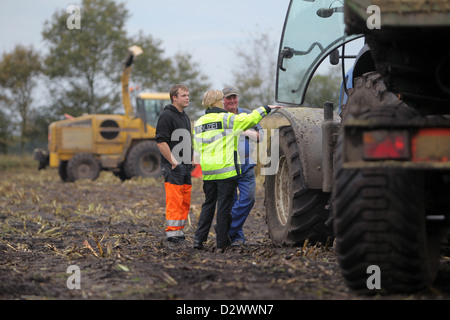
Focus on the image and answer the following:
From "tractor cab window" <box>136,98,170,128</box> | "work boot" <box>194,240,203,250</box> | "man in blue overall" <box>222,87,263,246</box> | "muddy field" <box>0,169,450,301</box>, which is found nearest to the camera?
"muddy field" <box>0,169,450,301</box>

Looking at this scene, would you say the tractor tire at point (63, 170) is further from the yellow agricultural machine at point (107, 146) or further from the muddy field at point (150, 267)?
the muddy field at point (150, 267)

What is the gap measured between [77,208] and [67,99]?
28.5 meters

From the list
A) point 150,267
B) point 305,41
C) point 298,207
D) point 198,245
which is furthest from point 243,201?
point 150,267

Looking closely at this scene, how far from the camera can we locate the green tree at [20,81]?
40.2 metres

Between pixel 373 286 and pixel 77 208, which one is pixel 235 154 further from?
pixel 77 208

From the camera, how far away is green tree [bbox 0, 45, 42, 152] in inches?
1585

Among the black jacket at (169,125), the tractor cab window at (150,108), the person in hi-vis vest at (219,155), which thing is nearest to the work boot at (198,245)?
the person in hi-vis vest at (219,155)

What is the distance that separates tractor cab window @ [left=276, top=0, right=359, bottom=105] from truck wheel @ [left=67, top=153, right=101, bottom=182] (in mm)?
13726

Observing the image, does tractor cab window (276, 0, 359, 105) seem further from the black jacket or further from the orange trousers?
the orange trousers

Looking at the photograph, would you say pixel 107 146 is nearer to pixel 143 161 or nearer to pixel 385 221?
pixel 143 161

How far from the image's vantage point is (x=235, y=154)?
22.4 ft

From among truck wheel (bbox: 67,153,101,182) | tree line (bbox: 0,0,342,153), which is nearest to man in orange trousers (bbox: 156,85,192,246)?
truck wheel (bbox: 67,153,101,182)

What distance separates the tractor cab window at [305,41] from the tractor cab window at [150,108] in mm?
14049
